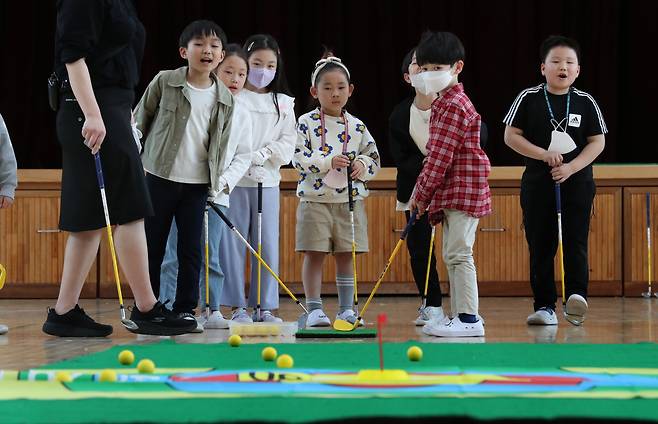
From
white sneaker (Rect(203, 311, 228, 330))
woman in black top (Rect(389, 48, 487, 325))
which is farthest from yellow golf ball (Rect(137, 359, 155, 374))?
woman in black top (Rect(389, 48, 487, 325))

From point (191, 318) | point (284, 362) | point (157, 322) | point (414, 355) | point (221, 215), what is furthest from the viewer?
point (221, 215)

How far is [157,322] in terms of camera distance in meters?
3.03

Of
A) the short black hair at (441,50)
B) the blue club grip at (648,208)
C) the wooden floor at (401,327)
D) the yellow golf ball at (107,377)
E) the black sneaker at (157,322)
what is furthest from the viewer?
the blue club grip at (648,208)

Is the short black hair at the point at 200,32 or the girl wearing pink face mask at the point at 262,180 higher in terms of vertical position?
the short black hair at the point at 200,32

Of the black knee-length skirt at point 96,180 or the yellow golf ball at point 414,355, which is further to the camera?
the black knee-length skirt at point 96,180

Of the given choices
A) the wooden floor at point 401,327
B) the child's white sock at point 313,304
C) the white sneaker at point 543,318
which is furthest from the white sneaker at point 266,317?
the white sneaker at point 543,318

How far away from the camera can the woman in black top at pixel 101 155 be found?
2.93 meters

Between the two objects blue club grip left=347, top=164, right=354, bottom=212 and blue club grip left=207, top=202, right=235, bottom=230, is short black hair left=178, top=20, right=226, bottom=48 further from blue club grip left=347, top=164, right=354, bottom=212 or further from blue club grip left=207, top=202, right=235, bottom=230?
blue club grip left=347, top=164, right=354, bottom=212

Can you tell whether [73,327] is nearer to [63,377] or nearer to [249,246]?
[249,246]

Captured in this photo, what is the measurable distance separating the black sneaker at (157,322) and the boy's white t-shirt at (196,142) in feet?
1.57

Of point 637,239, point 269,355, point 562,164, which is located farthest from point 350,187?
point 637,239

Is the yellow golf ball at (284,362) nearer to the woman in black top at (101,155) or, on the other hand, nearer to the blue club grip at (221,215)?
the woman in black top at (101,155)

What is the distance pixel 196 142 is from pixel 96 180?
0.51 metres

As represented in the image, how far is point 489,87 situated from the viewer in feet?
23.4
